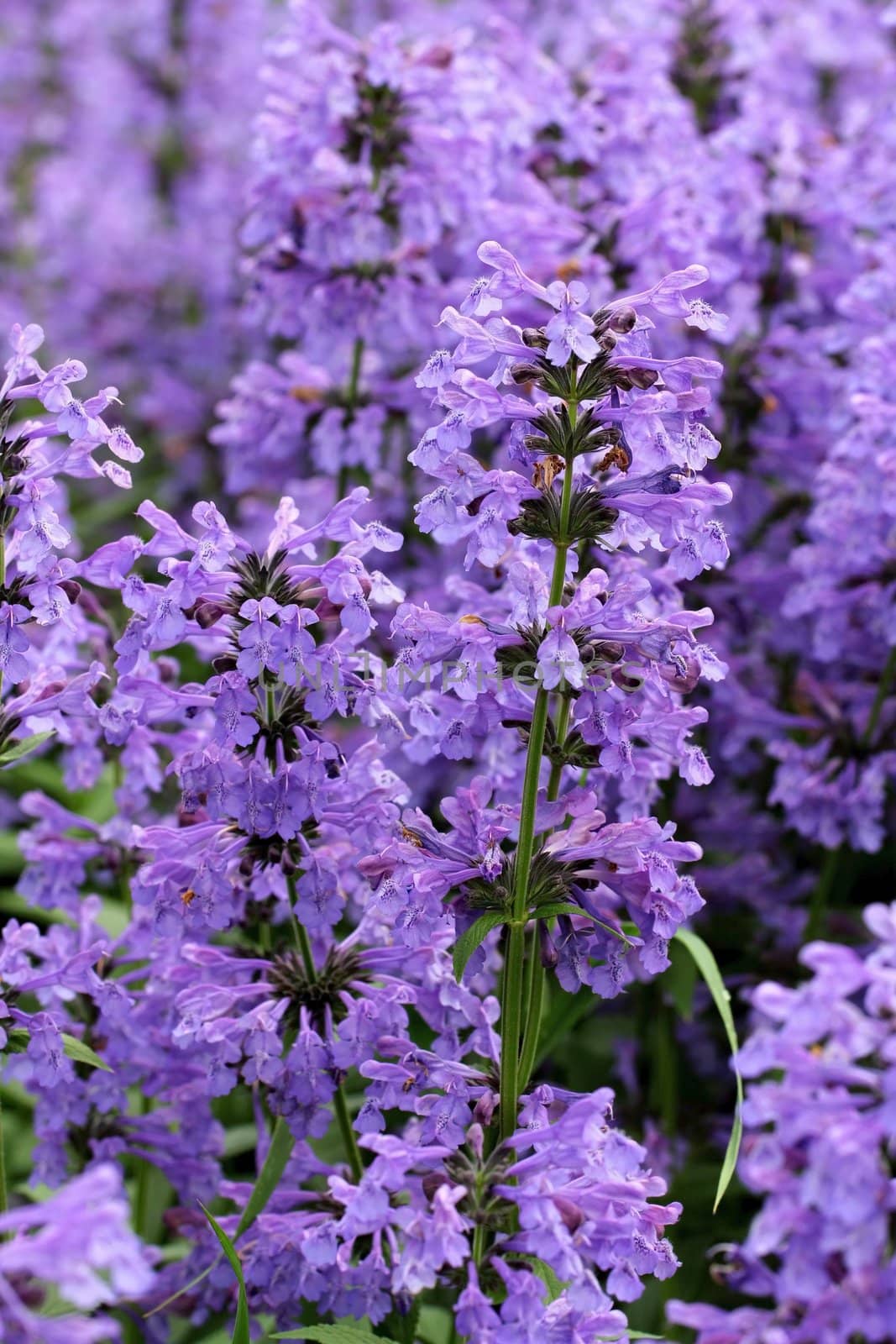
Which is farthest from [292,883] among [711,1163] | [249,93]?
[249,93]

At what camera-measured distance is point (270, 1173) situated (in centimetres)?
299

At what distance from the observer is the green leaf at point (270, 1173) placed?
2.95m

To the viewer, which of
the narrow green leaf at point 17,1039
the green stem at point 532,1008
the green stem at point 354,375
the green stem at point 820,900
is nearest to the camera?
the green stem at point 532,1008

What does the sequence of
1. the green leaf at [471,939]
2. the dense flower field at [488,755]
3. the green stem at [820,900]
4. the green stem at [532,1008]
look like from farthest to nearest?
the green stem at [820,900]
the green stem at [532,1008]
the green leaf at [471,939]
the dense flower field at [488,755]

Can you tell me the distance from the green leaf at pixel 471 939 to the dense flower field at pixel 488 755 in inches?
0.4

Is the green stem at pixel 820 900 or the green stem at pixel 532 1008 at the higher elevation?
the green stem at pixel 532 1008

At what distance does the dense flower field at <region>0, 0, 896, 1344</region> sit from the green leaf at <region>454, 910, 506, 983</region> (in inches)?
0.4

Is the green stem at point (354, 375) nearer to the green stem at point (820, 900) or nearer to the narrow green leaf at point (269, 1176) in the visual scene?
the green stem at point (820, 900)

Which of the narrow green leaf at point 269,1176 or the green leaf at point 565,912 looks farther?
the narrow green leaf at point 269,1176

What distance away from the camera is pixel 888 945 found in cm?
217

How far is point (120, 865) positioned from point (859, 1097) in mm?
2273

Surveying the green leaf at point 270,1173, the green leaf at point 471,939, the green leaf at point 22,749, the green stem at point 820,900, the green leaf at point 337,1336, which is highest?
the green leaf at point 22,749

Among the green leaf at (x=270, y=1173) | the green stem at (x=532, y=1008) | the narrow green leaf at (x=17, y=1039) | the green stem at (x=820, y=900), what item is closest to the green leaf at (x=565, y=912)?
the green stem at (x=532, y=1008)

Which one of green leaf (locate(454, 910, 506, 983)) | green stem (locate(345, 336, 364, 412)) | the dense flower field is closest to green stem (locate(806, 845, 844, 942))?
the dense flower field
